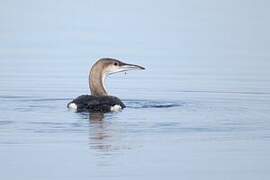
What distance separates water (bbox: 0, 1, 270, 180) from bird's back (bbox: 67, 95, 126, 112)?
229 millimetres

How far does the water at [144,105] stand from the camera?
14016 millimetres

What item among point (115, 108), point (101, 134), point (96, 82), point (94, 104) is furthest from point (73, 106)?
point (101, 134)

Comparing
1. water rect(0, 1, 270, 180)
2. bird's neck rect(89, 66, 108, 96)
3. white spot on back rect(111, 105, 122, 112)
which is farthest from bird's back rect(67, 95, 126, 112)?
bird's neck rect(89, 66, 108, 96)

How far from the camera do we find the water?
14016mm

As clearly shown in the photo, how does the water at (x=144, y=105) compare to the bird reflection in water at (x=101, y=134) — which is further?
the bird reflection in water at (x=101, y=134)

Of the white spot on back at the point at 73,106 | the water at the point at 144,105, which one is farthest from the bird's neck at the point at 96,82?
the white spot on back at the point at 73,106

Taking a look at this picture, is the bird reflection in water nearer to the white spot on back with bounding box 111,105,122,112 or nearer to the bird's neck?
the white spot on back with bounding box 111,105,122,112

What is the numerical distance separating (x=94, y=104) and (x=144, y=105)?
1.43m

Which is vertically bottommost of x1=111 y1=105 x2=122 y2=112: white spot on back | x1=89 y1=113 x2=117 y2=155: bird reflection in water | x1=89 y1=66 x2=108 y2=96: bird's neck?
x1=89 y1=113 x2=117 y2=155: bird reflection in water

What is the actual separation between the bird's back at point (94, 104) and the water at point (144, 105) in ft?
0.75

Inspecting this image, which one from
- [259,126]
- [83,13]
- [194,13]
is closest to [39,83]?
[259,126]

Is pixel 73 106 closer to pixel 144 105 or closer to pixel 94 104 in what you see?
pixel 94 104

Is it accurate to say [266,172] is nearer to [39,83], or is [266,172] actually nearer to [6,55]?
[39,83]

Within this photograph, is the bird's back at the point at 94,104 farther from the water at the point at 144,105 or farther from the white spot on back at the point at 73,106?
the water at the point at 144,105
